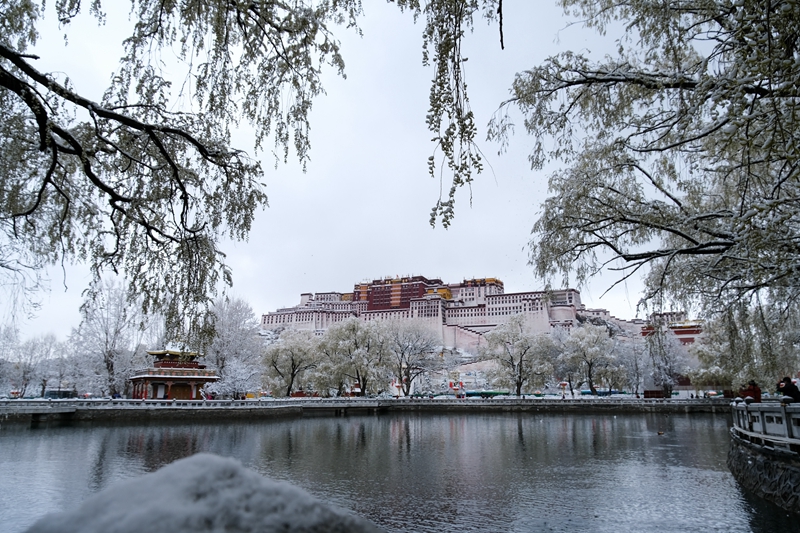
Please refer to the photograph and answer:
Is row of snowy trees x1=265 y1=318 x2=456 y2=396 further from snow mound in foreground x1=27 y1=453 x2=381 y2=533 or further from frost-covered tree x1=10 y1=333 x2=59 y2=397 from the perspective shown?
snow mound in foreground x1=27 y1=453 x2=381 y2=533

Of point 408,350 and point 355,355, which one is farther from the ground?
point 408,350

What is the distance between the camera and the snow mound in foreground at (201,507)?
77 centimetres

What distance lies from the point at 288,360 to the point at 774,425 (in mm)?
34249

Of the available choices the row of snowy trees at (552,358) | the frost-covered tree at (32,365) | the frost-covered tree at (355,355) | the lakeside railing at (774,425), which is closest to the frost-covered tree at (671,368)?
the row of snowy trees at (552,358)

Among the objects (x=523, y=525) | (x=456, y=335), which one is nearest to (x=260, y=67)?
(x=523, y=525)

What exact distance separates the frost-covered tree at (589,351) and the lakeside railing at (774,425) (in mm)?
33255

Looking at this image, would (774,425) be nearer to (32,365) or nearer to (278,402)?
(278,402)

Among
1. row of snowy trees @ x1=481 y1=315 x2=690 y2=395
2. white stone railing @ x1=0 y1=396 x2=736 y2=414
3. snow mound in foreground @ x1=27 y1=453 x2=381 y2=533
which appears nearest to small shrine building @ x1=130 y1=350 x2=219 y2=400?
white stone railing @ x1=0 y1=396 x2=736 y2=414

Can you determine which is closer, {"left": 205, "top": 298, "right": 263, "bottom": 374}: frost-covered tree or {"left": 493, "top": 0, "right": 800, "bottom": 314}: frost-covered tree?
{"left": 493, "top": 0, "right": 800, "bottom": 314}: frost-covered tree

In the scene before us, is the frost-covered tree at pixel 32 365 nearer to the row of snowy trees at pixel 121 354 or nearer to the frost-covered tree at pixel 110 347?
the row of snowy trees at pixel 121 354

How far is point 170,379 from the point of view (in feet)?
101

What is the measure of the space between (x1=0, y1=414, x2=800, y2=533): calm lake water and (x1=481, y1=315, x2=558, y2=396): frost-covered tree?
64.2 feet

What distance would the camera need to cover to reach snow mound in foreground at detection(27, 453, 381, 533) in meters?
0.77

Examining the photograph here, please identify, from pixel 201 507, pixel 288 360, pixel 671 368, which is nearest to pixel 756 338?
pixel 201 507
